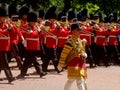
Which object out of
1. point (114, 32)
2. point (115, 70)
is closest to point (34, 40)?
point (115, 70)

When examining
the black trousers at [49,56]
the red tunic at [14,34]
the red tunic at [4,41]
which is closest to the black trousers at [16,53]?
the red tunic at [14,34]

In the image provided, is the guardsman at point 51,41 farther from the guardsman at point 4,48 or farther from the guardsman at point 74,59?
the guardsman at point 74,59

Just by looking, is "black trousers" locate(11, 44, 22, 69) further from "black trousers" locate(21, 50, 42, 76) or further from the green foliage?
the green foliage

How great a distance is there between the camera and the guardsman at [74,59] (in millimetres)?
9844

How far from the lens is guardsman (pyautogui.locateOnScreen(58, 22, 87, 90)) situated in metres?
9.84

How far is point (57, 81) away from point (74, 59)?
3126mm

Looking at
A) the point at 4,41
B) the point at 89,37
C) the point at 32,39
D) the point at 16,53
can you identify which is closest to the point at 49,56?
the point at 16,53

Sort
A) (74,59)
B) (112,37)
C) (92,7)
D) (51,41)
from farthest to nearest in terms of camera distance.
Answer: (92,7) < (112,37) < (51,41) < (74,59)

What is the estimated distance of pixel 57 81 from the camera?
1302cm

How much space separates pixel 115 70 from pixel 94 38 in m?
1.47

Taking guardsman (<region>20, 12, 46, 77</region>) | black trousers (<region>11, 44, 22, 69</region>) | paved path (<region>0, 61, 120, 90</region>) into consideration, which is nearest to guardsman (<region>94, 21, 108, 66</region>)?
paved path (<region>0, 61, 120, 90</region>)

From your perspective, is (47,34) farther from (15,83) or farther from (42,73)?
(15,83)

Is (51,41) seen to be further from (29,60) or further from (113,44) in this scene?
(113,44)

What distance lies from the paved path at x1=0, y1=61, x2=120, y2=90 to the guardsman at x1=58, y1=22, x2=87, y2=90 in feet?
6.54
